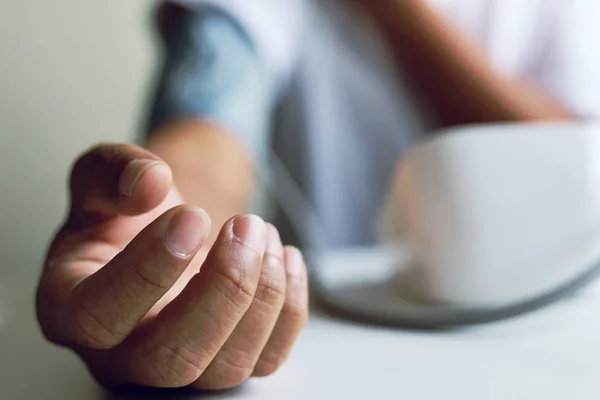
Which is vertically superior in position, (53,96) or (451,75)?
(451,75)

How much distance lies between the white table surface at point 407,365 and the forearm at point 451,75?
0.62 feet

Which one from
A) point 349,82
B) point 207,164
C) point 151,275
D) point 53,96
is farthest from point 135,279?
point 349,82

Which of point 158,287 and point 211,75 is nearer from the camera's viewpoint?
point 158,287

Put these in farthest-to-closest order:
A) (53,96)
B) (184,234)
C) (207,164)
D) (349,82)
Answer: (349,82), (53,96), (207,164), (184,234)

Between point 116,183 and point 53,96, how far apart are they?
1.16ft

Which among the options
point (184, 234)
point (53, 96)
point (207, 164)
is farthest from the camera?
point (53, 96)

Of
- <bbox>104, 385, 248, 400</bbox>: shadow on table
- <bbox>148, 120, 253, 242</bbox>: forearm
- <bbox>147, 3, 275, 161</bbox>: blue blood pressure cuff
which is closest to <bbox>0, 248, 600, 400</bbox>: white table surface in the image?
<bbox>104, 385, 248, 400</bbox>: shadow on table

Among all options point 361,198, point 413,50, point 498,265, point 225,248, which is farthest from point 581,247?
point 361,198

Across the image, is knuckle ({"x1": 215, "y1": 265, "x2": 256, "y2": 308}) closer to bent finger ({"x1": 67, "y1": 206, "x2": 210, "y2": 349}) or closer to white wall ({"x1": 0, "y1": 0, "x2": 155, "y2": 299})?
bent finger ({"x1": 67, "y1": 206, "x2": 210, "y2": 349})

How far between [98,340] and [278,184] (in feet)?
1.34

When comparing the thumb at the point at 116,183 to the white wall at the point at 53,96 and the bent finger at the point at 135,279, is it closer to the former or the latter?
the bent finger at the point at 135,279

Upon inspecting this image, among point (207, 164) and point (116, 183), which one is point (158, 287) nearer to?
point (116, 183)

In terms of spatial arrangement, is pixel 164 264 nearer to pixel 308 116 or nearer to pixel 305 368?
pixel 305 368

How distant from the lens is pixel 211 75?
458 millimetres
